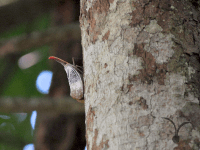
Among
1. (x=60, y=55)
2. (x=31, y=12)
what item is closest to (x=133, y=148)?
(x=60, y=55)

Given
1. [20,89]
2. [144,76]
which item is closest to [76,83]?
[144,76]

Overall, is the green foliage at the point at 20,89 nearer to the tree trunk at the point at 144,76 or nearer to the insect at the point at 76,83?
the insect at the point at 76,83

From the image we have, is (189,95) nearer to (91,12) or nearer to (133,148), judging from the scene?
(133,148)

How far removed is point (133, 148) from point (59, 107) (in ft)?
4.43

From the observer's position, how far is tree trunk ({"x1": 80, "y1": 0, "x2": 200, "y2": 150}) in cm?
74

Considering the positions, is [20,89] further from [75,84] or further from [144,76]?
[144,76]

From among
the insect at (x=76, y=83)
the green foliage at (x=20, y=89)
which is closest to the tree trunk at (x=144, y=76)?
the insect at (x=76, y=83)

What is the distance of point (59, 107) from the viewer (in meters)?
2.03

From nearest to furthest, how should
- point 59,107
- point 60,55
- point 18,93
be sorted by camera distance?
point 59,107 < point 60,55 < point 18,93

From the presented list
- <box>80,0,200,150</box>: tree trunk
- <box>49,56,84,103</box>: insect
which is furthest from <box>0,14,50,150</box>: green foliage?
Answer: <box>80,0,200,150</box>: tree trunk

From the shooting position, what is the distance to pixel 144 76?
2.58 ft

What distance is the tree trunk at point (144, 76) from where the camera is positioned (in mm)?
736

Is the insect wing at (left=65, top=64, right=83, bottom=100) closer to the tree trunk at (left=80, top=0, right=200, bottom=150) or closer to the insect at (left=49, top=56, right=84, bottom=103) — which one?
the insect at (left=49, top=56, right=84, bottom=103)

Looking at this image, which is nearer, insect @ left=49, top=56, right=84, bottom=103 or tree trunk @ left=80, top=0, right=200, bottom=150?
tree trunk @ left=80, top=0, right=200, bottom=150
